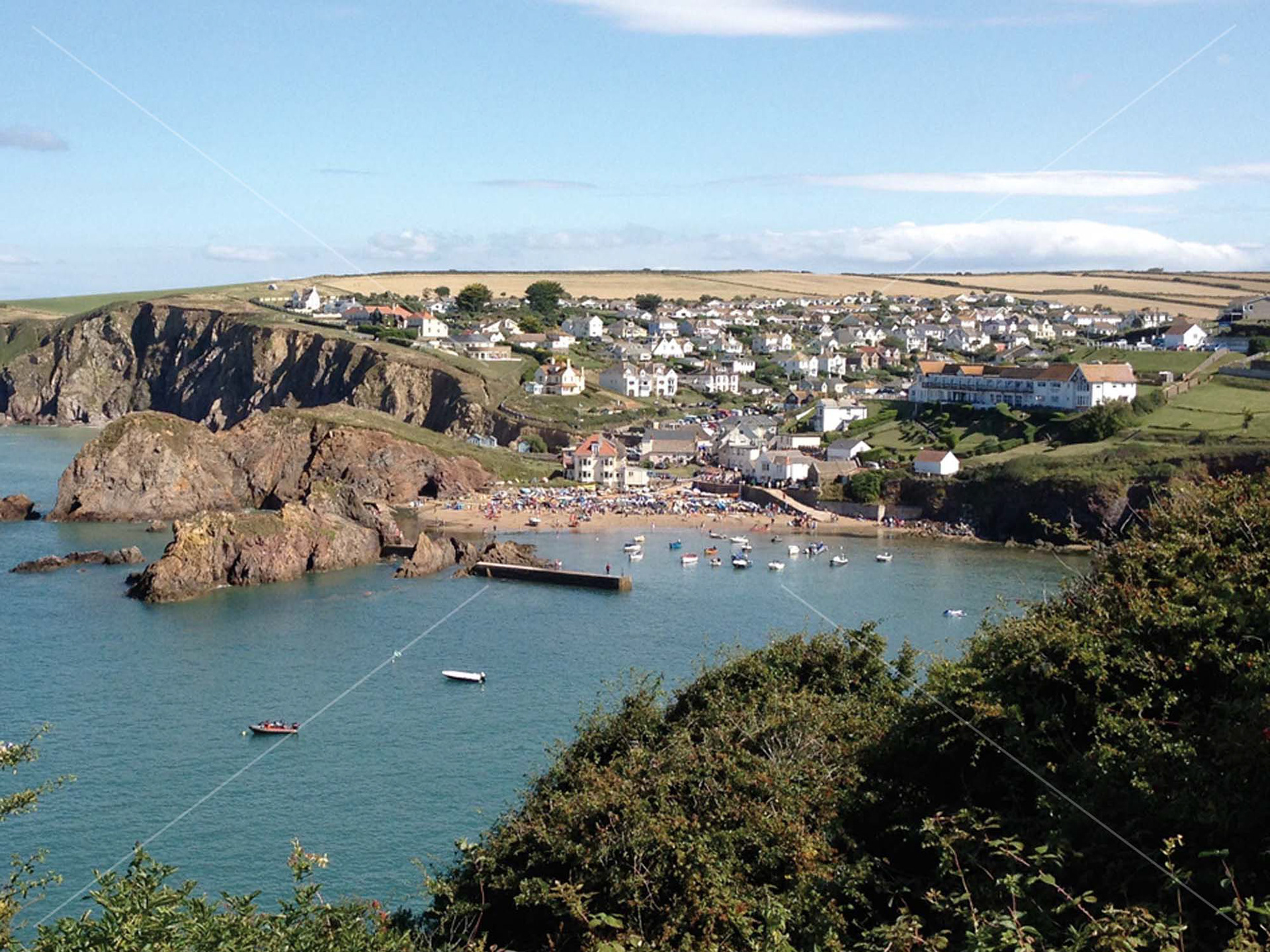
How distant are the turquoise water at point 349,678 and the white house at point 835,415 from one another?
19734mm

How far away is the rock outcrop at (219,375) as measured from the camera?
71.2 metres

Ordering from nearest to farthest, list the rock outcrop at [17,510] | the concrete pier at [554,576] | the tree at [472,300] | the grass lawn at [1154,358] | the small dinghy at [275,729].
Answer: the small dinghy at [275,729]
the concrete pier at [554,576]
the rock outcrop at [17,510]
the grass lawn at [1154,358]
the tree at [472,300]

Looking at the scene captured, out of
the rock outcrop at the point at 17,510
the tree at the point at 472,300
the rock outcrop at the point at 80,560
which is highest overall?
the tree at the point at 472,300

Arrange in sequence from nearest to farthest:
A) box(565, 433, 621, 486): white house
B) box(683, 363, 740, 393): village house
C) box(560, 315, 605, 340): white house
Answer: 1. box(565, 433, 621, 486): white house
2. box(683, 363, 740, 393): village house
3. box(560, 315, 605, 340): white house

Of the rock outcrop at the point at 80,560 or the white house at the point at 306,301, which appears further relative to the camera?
the white house at the point at 306,301

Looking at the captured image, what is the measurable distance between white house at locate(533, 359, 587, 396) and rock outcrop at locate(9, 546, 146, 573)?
36.1 metres

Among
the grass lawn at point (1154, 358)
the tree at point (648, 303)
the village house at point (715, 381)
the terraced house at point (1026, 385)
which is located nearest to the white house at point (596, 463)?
the terraced house at point (1026, 385)

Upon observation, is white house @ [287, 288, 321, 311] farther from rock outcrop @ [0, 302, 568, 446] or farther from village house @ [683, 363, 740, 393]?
village house @ [683, 363, 740, 393]

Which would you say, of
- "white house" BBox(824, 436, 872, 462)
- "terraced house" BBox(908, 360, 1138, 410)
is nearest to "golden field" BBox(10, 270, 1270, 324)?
"terraced house" BBox(908, 360, 1138, 410)

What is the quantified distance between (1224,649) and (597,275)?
14886 cm

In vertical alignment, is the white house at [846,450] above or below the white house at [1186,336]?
below

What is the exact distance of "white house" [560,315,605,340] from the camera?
99.9 meters

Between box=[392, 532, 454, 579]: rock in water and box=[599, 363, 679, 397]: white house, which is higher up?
box=[599, 363, 679, 397]: white house

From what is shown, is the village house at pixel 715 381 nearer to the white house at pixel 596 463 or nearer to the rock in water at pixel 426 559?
the white house at pixel 596 463
